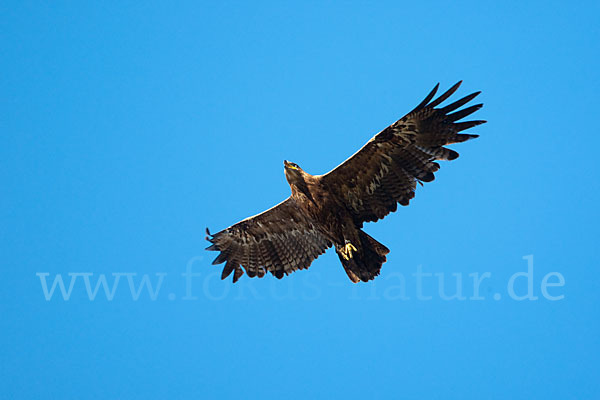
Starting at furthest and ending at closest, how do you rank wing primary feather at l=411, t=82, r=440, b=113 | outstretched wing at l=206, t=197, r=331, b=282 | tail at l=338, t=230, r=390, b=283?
1. outstretched wing at l=206, t=197, r=331, b=282
2. tail at l=338, t=230, r=390, b=283
3. wing primary feather at l=411, t=82, r=440, b=113

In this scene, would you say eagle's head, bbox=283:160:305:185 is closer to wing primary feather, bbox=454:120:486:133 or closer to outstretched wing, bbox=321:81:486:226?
outstretched wing, bbox=321:81:486:226

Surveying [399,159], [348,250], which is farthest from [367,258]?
[399,159]

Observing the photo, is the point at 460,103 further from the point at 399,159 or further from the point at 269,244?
the point at 269,244

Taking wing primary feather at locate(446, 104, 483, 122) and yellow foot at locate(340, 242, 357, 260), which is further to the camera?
yellow foot at locate(340, 242, 357, 260)

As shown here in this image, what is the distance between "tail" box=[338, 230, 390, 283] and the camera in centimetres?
1275

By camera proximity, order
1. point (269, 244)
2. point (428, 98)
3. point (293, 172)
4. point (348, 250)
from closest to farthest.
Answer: point (428, 98) → point (293, 172) → point (348, 250) → point (269, 244)

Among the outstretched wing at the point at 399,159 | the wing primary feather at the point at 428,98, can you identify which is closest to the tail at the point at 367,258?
the outstretched wing at the point at 399,159

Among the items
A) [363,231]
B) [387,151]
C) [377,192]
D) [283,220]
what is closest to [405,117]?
[387,151]

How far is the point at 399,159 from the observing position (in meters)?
12.2

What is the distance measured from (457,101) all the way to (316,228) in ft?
12.5

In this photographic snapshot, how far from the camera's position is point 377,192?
1259 cm

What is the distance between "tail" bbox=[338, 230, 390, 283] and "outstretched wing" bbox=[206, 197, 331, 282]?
102 centimetres

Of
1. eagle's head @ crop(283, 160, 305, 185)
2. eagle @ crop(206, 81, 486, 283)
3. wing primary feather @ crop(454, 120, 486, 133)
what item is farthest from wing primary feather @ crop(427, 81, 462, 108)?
eagle's head @ crop(283, 160, 305, 185)

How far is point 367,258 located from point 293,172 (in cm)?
218
